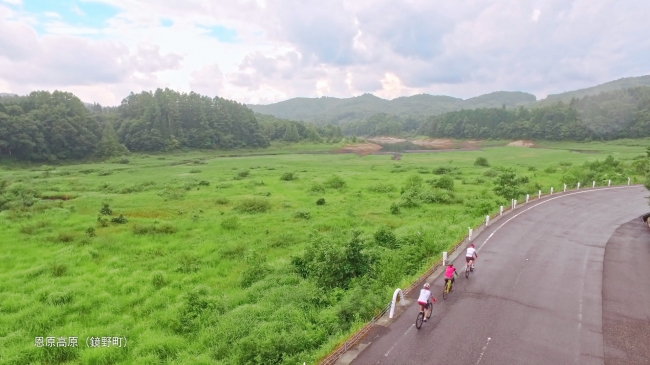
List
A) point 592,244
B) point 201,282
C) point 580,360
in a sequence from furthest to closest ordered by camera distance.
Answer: point 592,244 → point 201,282 → point 580,360

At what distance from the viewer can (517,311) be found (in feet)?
50.0

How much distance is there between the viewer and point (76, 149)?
93.1 meters

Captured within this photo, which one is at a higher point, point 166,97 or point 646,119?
point 166,97

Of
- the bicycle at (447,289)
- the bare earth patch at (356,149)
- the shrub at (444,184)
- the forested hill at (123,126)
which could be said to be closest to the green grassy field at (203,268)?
the bicycle at (447,289)

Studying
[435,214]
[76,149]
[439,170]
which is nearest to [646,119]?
[439,170]

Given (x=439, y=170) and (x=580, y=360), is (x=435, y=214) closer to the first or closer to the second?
(x=580, y=360)

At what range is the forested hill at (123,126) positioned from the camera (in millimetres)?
86000

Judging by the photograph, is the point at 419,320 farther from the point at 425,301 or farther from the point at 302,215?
the point at 302,215

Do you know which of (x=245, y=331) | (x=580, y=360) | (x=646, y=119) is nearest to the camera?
(x=580, y=360)

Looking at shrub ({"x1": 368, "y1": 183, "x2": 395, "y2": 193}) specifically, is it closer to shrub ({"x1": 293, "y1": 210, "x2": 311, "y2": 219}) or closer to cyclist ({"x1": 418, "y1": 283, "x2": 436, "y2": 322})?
shrub ({"x1": 293, "y1": 210, "x2": 311, "y2": 219})

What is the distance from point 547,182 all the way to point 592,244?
103 ft

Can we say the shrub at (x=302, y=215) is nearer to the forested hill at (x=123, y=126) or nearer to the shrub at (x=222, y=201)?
the shrub at (x=222, y=201)

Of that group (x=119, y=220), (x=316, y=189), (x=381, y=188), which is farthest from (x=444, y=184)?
(x=119, y=220)

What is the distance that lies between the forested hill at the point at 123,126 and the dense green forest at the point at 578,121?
3892 inches
